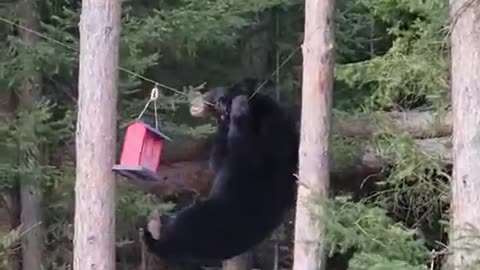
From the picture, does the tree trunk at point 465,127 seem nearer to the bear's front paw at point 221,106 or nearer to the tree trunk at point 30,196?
the bear's front paw at point 221,106

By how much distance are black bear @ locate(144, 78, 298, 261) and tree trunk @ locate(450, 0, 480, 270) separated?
68.5 inches

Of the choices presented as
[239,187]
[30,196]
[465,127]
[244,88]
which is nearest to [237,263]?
[239,187]

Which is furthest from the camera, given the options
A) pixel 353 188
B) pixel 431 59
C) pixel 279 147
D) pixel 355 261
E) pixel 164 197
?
pixel 164 197

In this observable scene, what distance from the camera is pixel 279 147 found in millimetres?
6949

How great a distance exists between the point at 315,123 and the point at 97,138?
1316mm

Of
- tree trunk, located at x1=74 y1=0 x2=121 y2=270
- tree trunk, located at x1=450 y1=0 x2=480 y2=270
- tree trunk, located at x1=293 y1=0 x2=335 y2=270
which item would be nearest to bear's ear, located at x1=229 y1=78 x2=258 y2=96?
tree trunk, located at x1=293 y1=0 x2=335 y2=270

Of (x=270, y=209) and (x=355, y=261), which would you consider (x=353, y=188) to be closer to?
(x=270, y=209)

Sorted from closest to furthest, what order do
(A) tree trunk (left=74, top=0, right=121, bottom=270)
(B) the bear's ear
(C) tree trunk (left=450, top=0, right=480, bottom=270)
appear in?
(C) tree trunk (left=450, top=0, right=480, bottom=270) < (A) tree trunk (left=74, top=0, right=121, bottom=270) < (B) the bear's ear

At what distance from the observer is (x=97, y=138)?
19.4 ft

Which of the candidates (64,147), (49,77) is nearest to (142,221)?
(64,147)

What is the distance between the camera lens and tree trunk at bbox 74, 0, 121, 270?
5.92m

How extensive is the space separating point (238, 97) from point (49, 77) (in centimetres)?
187

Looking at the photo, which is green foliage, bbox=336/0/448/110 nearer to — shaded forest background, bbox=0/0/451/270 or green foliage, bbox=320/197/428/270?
shaded forest background, bbox=0/0/451/270

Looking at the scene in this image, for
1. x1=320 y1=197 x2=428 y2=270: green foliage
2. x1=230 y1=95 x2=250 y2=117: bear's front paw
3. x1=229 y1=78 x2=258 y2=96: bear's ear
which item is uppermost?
x1=229 y1=78 x2=258 y2=96: bear's ear
